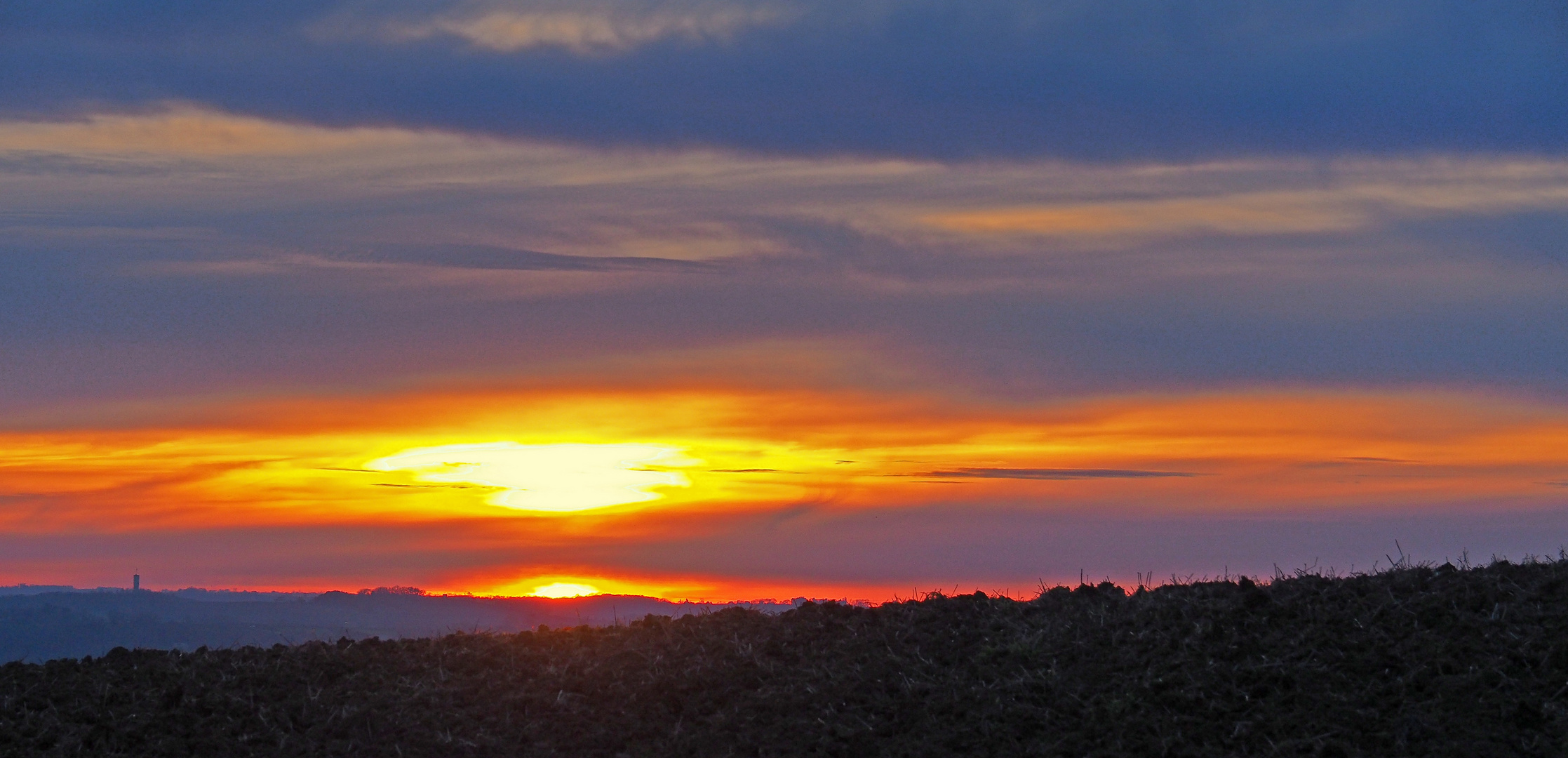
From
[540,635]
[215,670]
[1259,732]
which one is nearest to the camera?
[1259,732]

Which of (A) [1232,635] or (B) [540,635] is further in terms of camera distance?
(B) [540,635]

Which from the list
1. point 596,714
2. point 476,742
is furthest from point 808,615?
point 476,742

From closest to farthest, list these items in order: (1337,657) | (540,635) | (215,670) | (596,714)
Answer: (1337,657), (596,714), (215,670), (540,635)

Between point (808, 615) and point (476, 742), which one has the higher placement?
point (808, 615)

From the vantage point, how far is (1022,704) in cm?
1041

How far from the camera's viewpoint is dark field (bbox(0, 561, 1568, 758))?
9.98 m

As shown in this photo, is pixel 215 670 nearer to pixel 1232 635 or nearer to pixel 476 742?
pixel 476 742

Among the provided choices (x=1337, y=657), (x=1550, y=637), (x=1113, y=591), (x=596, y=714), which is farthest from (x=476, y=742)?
(x=1550, y=637)

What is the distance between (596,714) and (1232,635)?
5570 mm

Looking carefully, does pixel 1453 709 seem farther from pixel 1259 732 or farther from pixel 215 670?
pixel 215 670

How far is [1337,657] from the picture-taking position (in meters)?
10.7

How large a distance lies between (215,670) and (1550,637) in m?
12.0

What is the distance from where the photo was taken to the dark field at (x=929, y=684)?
9984 millimetres

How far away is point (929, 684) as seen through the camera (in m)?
11.1
